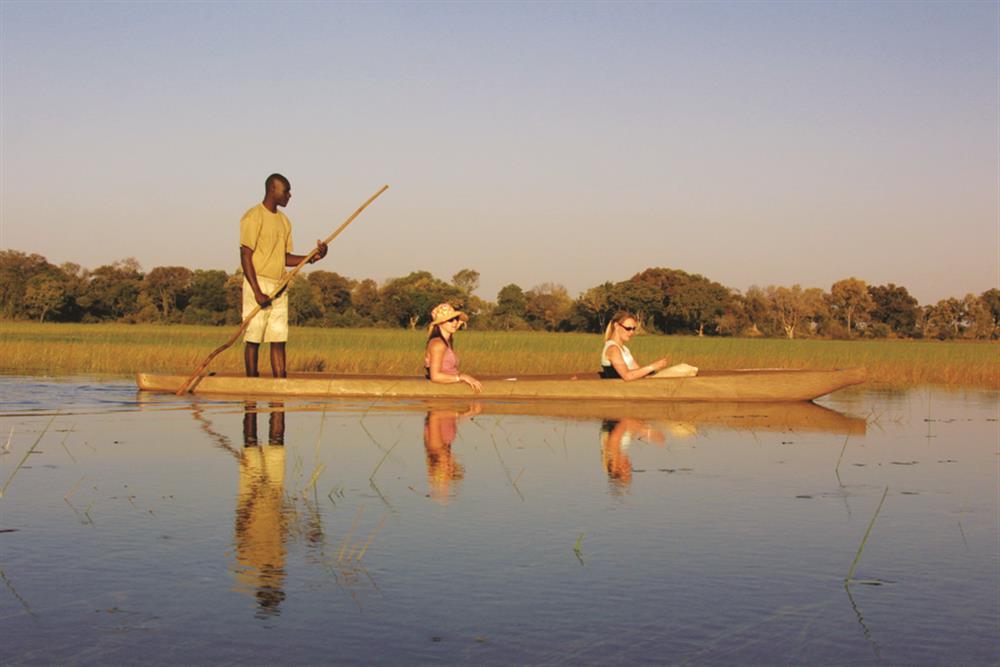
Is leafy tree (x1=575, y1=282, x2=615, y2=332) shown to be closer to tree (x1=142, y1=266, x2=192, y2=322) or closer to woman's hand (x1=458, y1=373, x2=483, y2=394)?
tree (x1=142, y1=266, x2=192, y2=322)

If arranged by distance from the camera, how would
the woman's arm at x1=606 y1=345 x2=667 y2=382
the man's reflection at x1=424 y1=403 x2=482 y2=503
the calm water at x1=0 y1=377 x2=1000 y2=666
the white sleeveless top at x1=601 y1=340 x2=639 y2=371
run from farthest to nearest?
1. the white sleeveless top at x1=601 y1=340 x2=639 y2=371
2. the woman's arm at x1=606 y1=345 x2=667 y2=382
3. the man's reflection at x1=424 y1=403 x2=482 y2=503
4. the calm water at x1=0 y1=377 x2=1000 y2=666

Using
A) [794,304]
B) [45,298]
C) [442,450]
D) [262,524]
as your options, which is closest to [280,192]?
[442,450]

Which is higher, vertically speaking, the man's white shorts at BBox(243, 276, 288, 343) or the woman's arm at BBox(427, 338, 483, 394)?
the man's white shorts at BBox(243, 276, 288, 343)

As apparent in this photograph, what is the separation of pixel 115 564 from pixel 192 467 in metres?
2.81

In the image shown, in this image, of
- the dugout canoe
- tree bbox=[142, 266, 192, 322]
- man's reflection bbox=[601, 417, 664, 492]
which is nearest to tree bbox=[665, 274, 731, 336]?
tree bbox=[142, 266, 192, 322]

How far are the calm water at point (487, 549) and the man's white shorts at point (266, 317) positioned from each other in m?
3.26

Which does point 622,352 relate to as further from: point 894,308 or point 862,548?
point 894,308

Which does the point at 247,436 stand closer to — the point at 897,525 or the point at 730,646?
the point at 897,525

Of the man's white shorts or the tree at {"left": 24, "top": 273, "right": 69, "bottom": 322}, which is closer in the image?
the man's white shorts

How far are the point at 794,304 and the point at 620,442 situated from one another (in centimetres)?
9529

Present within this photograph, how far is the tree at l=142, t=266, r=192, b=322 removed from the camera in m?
76.8

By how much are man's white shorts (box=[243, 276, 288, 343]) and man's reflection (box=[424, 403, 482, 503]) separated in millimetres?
2183

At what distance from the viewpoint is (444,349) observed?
1279cm

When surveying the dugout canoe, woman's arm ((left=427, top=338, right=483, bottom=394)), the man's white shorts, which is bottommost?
the dugout canoe
